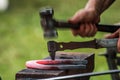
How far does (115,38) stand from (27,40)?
4.41 meters

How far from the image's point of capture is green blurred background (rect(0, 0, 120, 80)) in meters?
5.58

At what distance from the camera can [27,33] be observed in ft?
22.6

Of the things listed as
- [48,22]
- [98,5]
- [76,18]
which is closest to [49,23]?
[48,22]

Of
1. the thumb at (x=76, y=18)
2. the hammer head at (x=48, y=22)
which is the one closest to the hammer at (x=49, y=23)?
the hammer head at (x=48, y=22)

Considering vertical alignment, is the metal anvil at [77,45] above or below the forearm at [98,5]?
below

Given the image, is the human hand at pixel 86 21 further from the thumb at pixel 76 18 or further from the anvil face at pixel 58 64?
the anvil face at pixel 58 64

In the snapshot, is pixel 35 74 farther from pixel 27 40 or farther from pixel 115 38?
pixel 27 40

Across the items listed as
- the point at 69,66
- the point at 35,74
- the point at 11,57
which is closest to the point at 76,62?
the point at 69,66

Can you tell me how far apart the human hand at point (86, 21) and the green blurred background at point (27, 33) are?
8.12 ft

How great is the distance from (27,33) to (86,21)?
478cm

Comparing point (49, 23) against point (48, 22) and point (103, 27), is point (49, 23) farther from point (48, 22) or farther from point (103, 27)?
point (103, 27)

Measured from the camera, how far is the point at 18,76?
197 centimetres

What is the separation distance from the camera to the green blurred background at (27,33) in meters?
5.58

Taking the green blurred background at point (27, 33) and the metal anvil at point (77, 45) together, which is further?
the green blurred background at point (27, 33)
